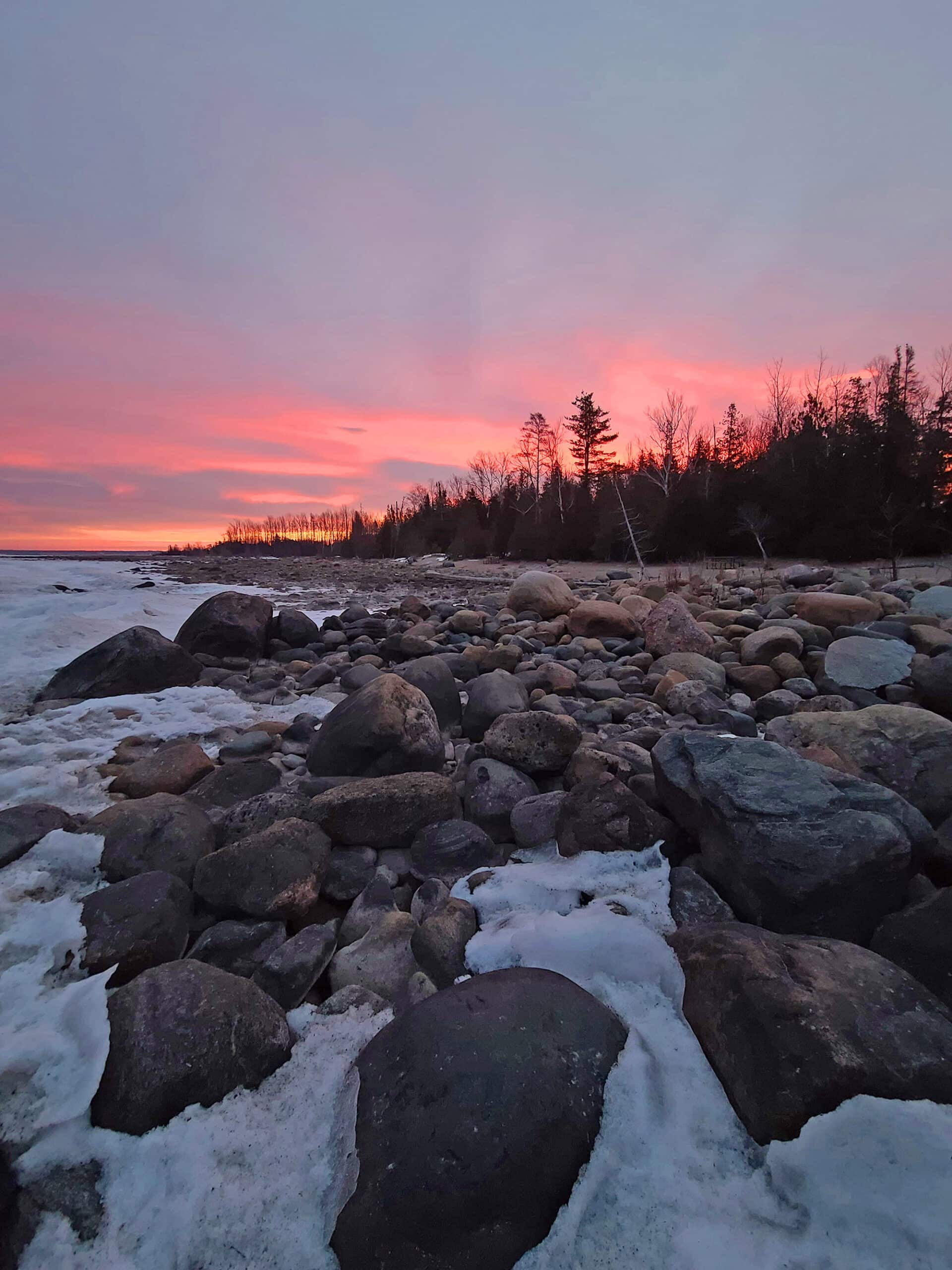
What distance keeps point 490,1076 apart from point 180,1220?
78cm

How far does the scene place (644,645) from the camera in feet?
22.4

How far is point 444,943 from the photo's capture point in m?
2.11

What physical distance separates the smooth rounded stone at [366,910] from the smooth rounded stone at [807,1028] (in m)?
1.23

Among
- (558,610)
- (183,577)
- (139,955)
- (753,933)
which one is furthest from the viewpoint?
(183,577)

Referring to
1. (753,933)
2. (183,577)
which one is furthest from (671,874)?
(183,577)

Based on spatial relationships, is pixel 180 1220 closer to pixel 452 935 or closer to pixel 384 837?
pixel 452 935

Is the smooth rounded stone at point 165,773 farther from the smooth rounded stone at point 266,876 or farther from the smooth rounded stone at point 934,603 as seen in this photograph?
the smooth rounded stone at point 934,603

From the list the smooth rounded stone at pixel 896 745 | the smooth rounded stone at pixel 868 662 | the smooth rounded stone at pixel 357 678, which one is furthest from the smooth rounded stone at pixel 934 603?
the smooth rounded stone at pixel 357 678

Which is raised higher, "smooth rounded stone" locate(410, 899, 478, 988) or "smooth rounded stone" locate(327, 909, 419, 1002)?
"smooth rounded stone" locate(410, 899, 478, 988)

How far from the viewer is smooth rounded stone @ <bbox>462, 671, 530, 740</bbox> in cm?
443

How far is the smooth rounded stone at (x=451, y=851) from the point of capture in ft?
8.81

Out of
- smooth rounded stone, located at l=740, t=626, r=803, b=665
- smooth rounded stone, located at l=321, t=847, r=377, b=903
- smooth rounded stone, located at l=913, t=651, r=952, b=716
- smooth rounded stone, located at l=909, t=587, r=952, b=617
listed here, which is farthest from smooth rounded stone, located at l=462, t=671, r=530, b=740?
smooth rounded stone, located at l=909, t=587, r=952, b=617

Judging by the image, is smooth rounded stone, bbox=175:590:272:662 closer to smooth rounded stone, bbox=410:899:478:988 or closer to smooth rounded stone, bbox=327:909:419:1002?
smooth rounded stone, bbox=327:909:419:1002

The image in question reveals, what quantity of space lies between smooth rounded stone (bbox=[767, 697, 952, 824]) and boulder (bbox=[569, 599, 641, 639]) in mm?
4171
